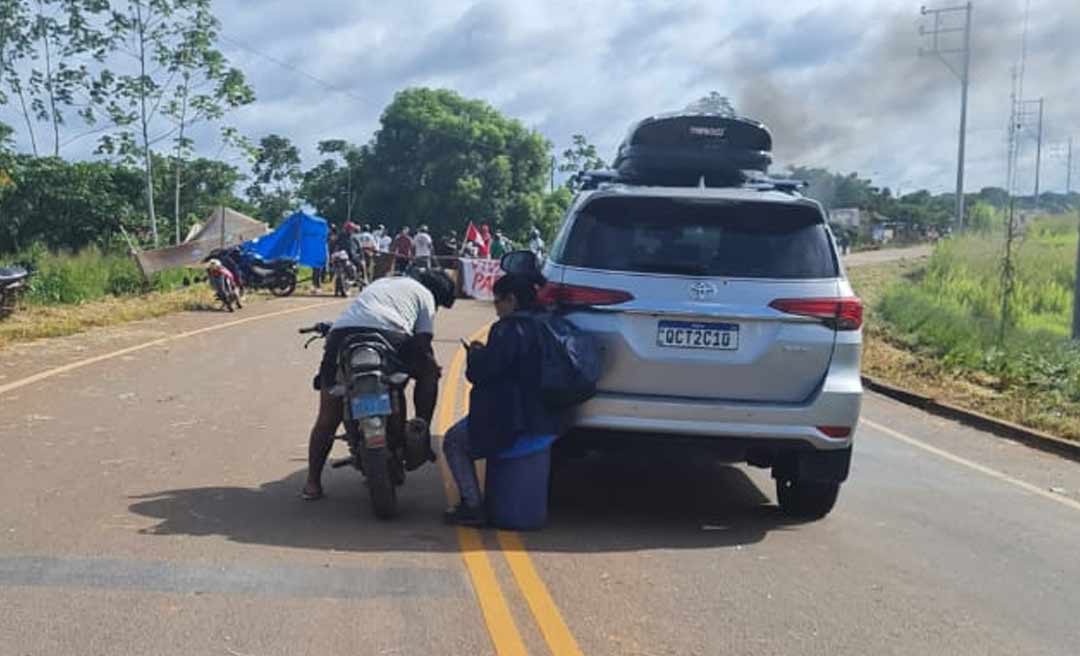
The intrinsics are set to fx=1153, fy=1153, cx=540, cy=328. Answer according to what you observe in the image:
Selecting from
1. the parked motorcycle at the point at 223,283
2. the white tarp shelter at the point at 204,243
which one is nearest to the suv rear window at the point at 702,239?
the parked motorcycle at the point at 223,283

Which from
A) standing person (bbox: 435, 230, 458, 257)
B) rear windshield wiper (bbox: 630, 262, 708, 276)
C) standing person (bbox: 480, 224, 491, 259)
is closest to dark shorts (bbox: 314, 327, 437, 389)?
rear windshield wiper (bbox: 630, 262, 708, 276)

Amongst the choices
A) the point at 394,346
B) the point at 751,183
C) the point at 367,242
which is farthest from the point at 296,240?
the point at 394,346

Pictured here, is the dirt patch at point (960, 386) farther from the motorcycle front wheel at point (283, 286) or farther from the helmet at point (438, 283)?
the motorcycle front wheel at point (283, 286)

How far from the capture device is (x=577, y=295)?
20.7 ft

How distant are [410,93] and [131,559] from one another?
4782 centimetres

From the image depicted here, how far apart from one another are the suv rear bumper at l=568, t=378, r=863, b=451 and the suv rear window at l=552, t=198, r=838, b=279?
27.7 inches

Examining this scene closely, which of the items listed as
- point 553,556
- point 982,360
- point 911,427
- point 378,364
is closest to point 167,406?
point 378,364

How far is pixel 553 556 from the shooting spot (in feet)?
19.1

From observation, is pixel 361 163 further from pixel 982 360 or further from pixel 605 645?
pixel 605 645

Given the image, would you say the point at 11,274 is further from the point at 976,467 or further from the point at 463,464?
the point at 976,467

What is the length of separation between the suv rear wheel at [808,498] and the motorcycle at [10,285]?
1210 cm

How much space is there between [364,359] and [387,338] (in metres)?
0.32

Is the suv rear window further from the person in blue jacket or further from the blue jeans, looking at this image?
the blue jeans

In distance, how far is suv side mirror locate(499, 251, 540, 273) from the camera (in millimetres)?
6523
